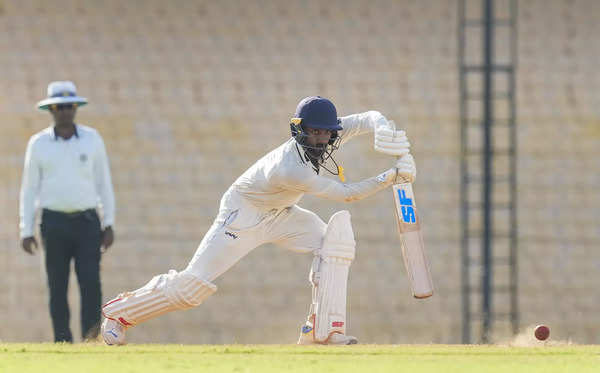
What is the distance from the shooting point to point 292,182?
257 inches

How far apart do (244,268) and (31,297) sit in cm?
171

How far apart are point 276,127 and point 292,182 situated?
4.29 m

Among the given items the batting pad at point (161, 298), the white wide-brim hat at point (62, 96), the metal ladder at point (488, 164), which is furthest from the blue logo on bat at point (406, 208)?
the metal ladder at point (488, 164)

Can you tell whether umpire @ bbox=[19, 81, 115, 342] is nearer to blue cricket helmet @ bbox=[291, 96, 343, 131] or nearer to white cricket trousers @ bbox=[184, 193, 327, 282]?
white cricket trousers @ bbox=[184, 193, 327, 282]

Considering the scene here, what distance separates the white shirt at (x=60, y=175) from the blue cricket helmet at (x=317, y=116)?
5.86ft

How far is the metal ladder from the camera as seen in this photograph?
10516mm

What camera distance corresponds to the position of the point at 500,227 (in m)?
10.6

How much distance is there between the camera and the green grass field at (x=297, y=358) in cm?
562

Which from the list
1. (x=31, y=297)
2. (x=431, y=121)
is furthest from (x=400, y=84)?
(x=31, y=297)

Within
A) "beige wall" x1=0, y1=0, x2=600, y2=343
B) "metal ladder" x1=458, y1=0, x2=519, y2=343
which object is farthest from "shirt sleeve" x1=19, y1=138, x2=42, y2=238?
"metal ladder" x1=458, y1=0, x2=519, y2=343

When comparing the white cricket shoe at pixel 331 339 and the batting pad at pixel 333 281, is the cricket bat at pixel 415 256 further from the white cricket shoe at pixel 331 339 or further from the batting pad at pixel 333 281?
the white cricket shoe at pixel 331 339

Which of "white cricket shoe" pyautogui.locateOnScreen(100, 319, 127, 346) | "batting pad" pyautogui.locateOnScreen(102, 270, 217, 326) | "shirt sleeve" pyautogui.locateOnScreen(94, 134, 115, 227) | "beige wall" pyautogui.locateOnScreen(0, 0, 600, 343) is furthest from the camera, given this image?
"beige wall" pyautogui.locateOnScreen(0, 0, 600, 343)

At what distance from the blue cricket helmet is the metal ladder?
4.03 metres

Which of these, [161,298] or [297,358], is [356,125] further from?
[297,358]
